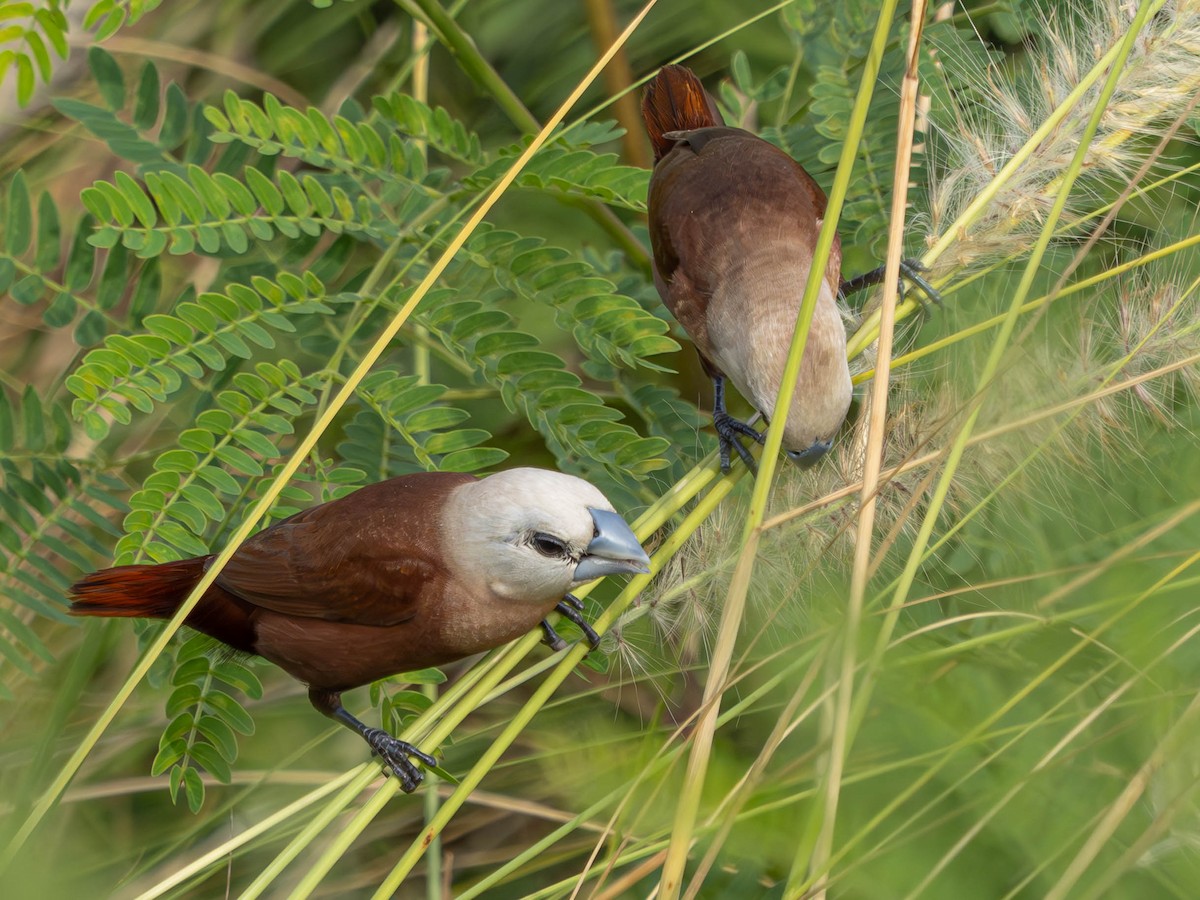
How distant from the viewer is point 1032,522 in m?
1.92

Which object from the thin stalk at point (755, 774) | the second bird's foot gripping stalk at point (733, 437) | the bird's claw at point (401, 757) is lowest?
the bird's claw at point (401, 757)

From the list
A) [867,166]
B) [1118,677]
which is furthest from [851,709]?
[867,166]

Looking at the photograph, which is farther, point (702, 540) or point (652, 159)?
point (652, 159)

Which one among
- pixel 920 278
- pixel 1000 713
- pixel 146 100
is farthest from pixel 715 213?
pixel 1000 713

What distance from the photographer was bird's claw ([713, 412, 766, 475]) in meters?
2.64

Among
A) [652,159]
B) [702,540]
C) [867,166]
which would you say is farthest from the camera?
[652,159]

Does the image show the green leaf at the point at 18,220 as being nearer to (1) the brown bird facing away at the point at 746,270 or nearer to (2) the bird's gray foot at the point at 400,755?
(2) the bird's gray foot at the point at 400,755

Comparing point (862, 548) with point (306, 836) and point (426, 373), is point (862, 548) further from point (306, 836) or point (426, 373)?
point (426, 373)

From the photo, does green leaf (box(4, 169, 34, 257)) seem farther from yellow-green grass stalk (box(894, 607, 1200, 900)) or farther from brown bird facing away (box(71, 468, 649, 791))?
yellow-green grass stalk (box(894, 607, 1200, 900))

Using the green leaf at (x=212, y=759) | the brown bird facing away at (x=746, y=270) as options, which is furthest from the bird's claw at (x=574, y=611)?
the green leaf at (x=212, y=759)

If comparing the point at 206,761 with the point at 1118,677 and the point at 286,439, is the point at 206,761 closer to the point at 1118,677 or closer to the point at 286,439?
the point at 286,439

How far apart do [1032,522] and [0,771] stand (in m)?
2.93

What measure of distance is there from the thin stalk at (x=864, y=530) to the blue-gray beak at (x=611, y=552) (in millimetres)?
543

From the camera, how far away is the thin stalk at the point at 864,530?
1415 mm
